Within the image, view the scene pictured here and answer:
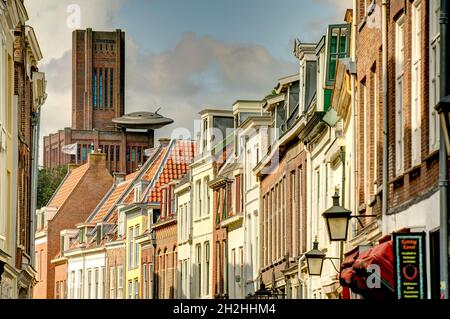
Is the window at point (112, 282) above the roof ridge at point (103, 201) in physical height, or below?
below

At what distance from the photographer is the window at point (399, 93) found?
24.5m

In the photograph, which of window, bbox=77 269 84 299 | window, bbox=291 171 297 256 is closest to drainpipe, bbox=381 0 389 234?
window, bbox=291 171 297 256

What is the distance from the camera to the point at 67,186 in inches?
4060

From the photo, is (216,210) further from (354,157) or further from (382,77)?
(382,77)

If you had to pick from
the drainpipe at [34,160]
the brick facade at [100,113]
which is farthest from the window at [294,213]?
the brick facade at [100,113]

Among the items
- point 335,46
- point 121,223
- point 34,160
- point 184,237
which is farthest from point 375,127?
point 121,223

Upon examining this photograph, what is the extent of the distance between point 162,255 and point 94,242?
13.6 metres

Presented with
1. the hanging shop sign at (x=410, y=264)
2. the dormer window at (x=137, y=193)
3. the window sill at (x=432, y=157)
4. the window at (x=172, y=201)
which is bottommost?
the hanging shop sign at (x=410, y=264)

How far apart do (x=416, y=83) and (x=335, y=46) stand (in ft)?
47.3

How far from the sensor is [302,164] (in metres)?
43.1

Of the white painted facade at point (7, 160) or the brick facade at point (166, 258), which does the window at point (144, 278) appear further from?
the white painted facade at point (7, 160)

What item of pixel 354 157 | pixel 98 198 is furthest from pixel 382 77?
pixel 98 198

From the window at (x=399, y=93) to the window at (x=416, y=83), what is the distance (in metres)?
1.25

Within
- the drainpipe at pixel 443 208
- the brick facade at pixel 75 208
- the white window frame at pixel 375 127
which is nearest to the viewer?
the drainpipe at pixel 443 208
